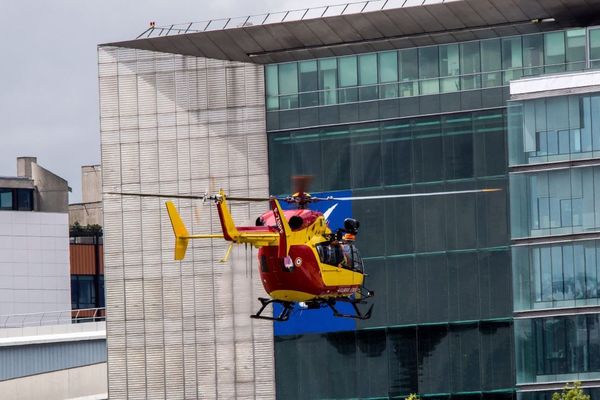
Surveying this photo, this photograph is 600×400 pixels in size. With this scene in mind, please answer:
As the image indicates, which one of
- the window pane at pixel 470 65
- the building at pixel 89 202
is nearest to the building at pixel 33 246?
the building at pixel 89 202

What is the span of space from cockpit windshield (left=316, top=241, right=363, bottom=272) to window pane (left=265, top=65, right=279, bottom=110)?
26.0 meters

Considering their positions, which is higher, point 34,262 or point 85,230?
point 85,230

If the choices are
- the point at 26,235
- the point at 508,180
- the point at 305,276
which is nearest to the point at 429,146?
the point at 508,180

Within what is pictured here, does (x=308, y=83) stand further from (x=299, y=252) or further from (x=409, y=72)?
(x=299, y=252)

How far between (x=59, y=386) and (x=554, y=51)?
126ft

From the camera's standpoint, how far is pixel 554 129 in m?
107

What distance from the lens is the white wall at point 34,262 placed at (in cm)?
16438

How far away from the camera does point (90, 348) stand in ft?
433

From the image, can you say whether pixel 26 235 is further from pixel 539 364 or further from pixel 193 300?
pixel 539 364

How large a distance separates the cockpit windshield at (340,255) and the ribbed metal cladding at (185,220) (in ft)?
80.1

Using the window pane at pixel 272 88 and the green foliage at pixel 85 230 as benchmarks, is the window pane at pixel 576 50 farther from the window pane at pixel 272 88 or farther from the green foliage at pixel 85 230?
the green foliage at pixel 85 230

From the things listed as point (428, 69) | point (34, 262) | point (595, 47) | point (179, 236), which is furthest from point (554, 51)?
point (34, 262)

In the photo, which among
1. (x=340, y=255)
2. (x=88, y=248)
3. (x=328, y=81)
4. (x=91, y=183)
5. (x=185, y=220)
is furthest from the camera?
(x=91, y=183)

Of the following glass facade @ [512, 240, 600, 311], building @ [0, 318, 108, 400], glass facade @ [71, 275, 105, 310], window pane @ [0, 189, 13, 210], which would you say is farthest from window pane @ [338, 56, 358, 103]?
glass facade @ [71, 275, 105, 310]
